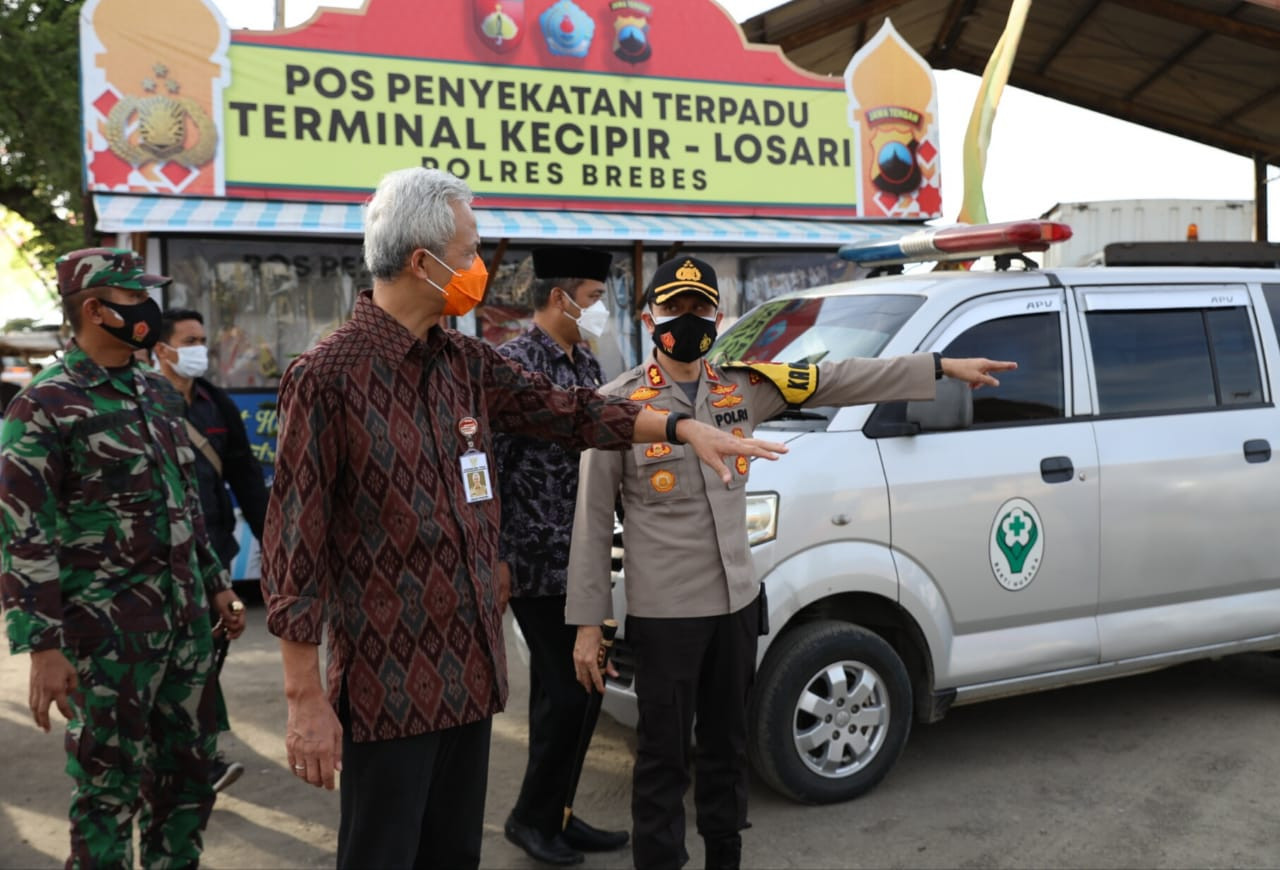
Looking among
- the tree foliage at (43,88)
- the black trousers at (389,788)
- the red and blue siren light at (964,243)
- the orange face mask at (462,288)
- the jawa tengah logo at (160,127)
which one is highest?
the tree foliage at (43,88)

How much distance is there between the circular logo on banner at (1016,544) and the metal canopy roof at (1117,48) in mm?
11342

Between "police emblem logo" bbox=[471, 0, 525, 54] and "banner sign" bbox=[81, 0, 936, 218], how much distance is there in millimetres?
12

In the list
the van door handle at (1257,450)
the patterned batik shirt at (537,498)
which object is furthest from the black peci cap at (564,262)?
the van door handle at (1257,450)

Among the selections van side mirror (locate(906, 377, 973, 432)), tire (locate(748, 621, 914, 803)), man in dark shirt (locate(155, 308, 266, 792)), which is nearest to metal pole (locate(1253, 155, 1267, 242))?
van side mirror (locate(906, 377, 973, 432))

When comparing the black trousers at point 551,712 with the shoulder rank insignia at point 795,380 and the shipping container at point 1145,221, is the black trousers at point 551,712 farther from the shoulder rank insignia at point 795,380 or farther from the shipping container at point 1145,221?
the shipping container at point 1145,221

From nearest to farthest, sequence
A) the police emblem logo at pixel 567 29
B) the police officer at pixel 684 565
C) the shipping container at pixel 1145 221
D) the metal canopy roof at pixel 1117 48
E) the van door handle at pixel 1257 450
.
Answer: the police officer at pixel 684 565 < the van door handle at pixel 1257 450 < the police emblem logo at pixel 567 29 < the shipping container at pixel 1145 221 < the metal canopy roof at pixel 1117 48

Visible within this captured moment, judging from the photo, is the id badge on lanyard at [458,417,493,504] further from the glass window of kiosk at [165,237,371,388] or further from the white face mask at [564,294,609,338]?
the glass window of kiosk at [165,237,371,388]

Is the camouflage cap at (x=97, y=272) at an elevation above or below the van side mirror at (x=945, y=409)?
above

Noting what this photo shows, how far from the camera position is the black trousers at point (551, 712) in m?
3.70

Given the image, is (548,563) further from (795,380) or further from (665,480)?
(795,380)

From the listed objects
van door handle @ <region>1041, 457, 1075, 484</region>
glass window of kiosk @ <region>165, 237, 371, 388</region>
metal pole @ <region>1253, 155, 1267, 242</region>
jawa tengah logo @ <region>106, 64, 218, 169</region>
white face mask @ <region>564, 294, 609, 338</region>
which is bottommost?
van door handle @ <region>1041, 457, 1075, 484</region>

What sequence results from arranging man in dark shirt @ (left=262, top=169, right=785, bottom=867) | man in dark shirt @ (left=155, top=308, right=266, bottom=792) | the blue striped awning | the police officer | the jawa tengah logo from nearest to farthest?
man in dark shirt @ (left=262, top=169, right=785, bottom=867) → the police officer → man in dark shirt @ (left=155, top=308, right=266, bottom=792) → the blue striped awning → the jawa tengah logo

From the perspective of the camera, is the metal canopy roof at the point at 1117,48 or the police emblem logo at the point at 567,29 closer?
the police emblem logo at the point at 567,29

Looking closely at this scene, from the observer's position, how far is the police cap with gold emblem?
3141 millimetres
